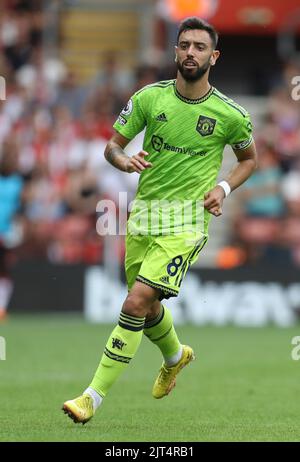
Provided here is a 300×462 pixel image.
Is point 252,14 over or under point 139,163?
over

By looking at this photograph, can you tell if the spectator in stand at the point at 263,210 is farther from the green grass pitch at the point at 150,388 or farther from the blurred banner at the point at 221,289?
the green grass pitch at the point at 150,388

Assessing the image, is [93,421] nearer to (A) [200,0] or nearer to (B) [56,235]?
(B) [56,235]

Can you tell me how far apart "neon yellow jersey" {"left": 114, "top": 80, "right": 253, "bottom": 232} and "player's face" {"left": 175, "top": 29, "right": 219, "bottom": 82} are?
0.25 metres

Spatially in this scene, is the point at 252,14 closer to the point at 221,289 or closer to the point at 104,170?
→ the point at 104,170

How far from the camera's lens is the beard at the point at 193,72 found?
8.70 metres

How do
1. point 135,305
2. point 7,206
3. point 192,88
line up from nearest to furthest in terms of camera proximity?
point 135,305 → point 192,88 → point 7,206

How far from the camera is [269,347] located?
584 inches

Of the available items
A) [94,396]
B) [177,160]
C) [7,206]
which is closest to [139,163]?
[177,160]

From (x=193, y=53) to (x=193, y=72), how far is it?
0.45ft

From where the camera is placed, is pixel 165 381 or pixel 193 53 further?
pixel 165 381

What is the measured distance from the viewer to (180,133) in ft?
29.0

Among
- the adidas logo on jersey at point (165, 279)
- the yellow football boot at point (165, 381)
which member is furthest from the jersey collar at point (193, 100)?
the yellow football boot at point (165, 381)

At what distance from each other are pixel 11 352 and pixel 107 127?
641 centimetres
